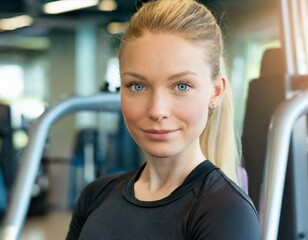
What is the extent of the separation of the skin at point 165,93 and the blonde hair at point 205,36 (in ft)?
0.06

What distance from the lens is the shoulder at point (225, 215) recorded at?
761 mm

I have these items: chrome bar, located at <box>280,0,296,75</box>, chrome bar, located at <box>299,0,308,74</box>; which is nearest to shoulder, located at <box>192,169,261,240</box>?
chrome bar, located at <box>280,0,296,75</box>

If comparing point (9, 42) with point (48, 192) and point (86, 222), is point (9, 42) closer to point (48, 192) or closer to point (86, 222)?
point (48, 192)

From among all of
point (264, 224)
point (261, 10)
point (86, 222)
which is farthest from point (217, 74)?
point (261, 10)

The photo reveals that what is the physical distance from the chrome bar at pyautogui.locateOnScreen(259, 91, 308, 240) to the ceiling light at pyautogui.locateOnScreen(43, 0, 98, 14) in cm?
477

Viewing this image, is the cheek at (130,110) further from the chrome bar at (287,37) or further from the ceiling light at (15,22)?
the ceiling light at (15,22)

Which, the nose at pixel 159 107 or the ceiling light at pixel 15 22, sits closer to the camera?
the nose at pixel 159 107

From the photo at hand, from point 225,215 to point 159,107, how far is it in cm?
21

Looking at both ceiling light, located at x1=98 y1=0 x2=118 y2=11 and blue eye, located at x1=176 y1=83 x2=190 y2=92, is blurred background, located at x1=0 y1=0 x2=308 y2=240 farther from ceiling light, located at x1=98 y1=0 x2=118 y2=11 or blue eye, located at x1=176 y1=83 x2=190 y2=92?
blue eye, located at x1=176 y1=83 x2=190 y2=92

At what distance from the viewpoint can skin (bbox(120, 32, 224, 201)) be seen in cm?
86

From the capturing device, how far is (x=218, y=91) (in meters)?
0.95

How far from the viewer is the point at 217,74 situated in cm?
93

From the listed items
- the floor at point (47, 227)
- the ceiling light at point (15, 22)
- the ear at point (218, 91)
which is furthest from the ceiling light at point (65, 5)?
the ear at point (218, 91)

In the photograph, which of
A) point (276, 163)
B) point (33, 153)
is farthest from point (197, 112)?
point (33, 153)
